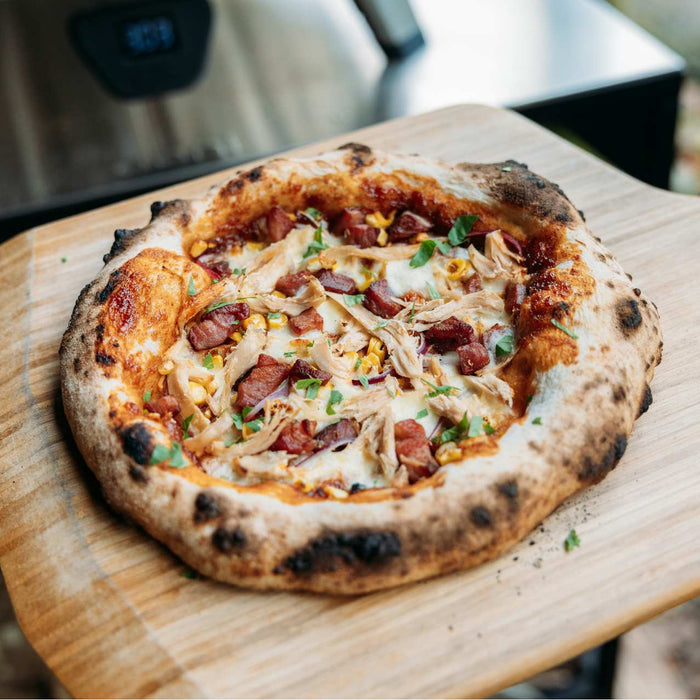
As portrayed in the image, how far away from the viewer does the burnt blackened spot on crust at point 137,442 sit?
3479 mm

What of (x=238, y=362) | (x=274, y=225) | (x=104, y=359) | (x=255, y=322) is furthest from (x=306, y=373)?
(x=274, y=225)

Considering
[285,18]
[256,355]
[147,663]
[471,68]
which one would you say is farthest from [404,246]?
[285,18]

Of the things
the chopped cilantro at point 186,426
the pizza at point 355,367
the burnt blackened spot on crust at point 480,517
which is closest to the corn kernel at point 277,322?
the pizza at point 355,367

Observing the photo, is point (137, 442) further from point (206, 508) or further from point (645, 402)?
point (645, 402)

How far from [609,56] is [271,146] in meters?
2.80

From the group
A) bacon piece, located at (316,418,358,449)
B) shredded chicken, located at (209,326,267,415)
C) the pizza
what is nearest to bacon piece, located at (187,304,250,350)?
the pizza

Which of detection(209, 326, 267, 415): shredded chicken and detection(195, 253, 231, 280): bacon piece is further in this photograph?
detection(195, 253, 231, 280): bacon piece

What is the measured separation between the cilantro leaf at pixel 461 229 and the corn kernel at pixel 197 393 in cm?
151

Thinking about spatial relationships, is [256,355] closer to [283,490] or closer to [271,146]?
[283,490]

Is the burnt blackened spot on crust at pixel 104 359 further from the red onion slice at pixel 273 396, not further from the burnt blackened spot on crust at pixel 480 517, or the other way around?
the burnt blackened spot on crust at pixel 480 517

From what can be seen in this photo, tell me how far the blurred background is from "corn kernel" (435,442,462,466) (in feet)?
10.4

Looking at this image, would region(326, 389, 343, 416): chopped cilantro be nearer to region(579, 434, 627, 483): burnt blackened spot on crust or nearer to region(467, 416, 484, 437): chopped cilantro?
region(467, 416, 484, 437): chopped cilantro

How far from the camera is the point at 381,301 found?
4188 millimetres

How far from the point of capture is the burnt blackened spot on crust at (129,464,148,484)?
11.3ft
